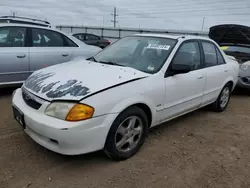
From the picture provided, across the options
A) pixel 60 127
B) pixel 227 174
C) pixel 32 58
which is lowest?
pixel 227 174

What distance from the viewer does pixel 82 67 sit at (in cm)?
349

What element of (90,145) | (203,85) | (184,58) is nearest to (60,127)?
(90,145)

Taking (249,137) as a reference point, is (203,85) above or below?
above

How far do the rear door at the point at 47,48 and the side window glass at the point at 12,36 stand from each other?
19cm

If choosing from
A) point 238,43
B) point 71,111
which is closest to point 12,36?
point 71,111

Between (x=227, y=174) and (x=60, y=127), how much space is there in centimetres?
191

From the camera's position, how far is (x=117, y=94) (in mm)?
2799

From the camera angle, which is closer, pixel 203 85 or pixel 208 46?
pixel 203 85

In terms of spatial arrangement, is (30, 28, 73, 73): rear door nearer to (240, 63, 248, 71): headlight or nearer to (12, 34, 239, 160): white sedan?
(12, 34, 239, 160): white sedan

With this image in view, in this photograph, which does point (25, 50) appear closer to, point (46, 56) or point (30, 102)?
point (46, 56)

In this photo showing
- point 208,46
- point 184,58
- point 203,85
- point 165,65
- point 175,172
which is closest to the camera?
point 175,172

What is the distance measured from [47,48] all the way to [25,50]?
499 mm

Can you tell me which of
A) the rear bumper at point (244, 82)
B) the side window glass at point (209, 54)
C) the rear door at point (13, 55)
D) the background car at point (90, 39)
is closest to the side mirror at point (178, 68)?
the side window glass at point (209, 54)

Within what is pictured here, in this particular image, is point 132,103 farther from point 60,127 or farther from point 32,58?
point 32,58
